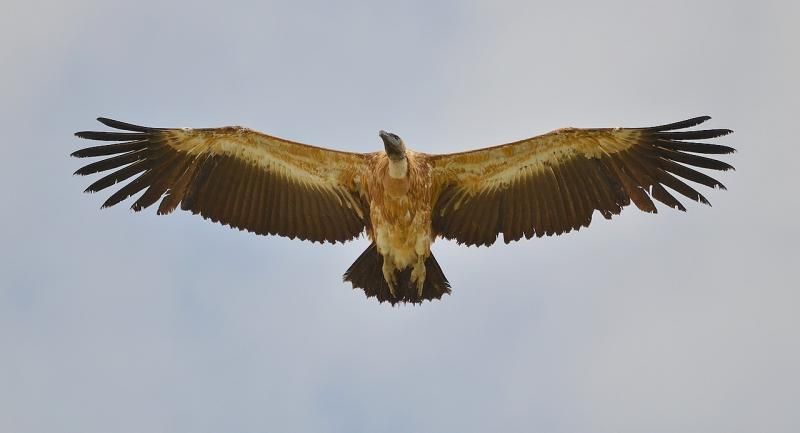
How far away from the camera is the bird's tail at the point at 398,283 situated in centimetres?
1493

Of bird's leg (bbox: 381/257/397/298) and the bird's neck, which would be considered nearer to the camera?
the bird's neck

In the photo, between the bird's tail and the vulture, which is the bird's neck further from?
the bird's tail

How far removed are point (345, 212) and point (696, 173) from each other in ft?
13.3

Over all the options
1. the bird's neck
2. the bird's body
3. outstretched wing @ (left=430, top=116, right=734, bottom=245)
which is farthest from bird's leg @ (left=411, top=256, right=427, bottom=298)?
A: the bird's neck

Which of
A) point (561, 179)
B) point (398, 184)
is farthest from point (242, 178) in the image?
point (561, 179)

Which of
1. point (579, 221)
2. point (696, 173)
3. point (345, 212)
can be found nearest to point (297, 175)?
point (345, 212)

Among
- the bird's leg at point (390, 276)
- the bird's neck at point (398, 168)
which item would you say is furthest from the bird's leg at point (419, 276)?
the bird's neck at point (398, 168)

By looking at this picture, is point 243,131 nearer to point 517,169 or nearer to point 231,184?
point 231,184

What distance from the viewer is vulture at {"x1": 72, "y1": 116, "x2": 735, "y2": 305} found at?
48.3 ft

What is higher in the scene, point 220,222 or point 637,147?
point 637,147

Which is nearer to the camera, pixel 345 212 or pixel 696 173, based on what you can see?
pixel 696 173

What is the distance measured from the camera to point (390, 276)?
14930 mm

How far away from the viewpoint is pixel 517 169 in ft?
49.8

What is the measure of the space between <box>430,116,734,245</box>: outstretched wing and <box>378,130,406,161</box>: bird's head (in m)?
0.63
